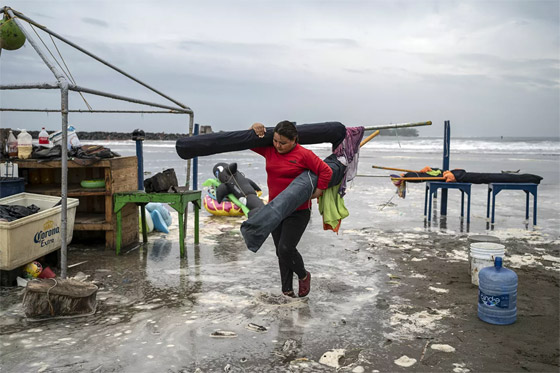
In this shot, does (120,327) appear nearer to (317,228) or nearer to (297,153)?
(297,153)

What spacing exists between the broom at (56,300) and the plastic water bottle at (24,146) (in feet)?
11.2

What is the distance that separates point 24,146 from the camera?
7.45 m

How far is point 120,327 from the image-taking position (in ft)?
14.4

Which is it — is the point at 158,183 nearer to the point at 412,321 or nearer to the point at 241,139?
the point at 241,139

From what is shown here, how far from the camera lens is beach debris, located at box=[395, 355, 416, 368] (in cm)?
370

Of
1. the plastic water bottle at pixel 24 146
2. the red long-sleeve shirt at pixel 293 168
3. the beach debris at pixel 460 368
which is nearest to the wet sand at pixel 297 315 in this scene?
the beach debris at pixel 460 368

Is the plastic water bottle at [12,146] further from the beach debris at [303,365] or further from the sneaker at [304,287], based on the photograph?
the beach debris at [303,365]

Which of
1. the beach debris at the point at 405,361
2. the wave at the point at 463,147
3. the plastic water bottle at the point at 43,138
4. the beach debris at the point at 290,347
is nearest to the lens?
the beach debris at the point at 405,361

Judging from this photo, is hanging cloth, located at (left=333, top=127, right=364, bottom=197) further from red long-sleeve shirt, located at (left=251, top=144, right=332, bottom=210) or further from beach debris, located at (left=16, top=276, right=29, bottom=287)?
beach debris, located at (left=16, top=276, right=29, bottom=287)

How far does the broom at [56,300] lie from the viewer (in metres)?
4.55

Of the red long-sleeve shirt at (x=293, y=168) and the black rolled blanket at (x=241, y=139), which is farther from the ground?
the black rolled blanket at (x=241, y=139)

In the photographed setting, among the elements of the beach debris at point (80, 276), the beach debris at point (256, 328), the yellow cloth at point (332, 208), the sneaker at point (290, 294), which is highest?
the yellow cloth at point (332, 208)

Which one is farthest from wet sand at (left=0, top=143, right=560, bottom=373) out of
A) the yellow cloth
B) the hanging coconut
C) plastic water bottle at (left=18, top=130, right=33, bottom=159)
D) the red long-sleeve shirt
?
the hanging coconut

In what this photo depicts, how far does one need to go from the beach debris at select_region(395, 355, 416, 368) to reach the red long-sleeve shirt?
1830mm
